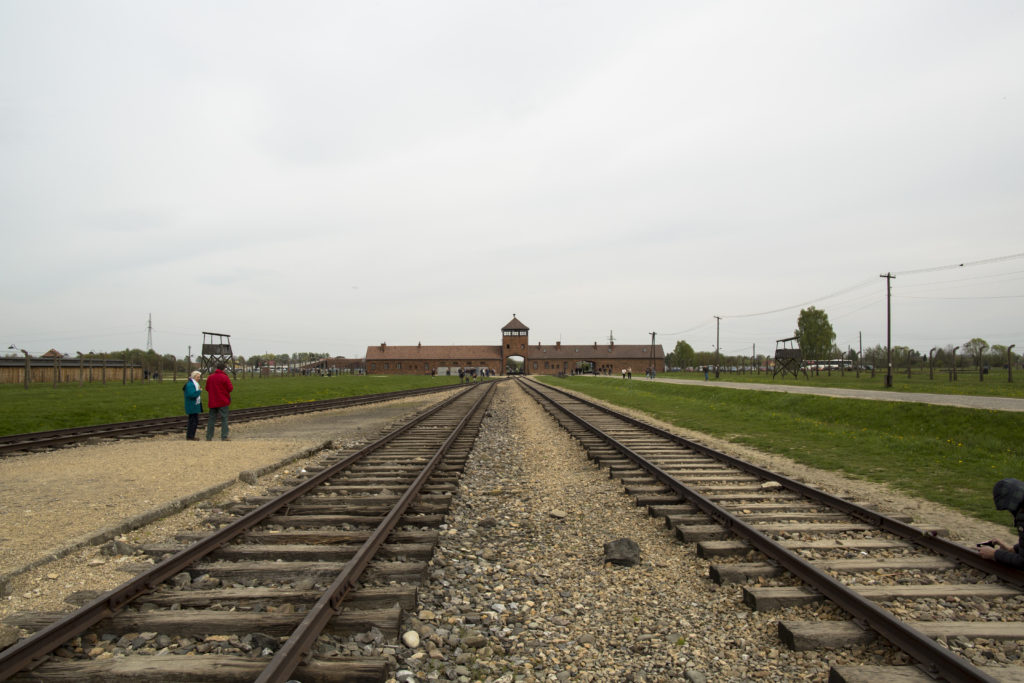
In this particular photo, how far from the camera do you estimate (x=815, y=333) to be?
9744 centimetres

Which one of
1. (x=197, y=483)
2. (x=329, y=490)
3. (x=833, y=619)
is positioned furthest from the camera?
(x=197, y=483)

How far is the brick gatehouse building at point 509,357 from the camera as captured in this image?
13250 cm

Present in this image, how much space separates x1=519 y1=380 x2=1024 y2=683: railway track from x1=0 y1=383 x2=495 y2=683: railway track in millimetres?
2792

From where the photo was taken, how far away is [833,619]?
407cm

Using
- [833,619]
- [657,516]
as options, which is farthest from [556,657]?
[657,516]

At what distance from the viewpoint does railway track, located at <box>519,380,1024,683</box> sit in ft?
11.7

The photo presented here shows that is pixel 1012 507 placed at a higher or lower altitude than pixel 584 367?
higher

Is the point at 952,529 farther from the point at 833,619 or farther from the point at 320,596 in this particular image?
the point at 320,596

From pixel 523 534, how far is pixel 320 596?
106 inches

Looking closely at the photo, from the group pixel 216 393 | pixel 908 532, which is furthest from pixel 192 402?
pixel 908 532

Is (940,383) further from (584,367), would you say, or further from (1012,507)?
(584,367)

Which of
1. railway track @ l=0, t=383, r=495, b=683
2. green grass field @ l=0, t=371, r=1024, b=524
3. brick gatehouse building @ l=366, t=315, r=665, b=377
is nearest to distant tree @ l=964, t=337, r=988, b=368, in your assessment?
green grass field @ l=0, t=371, r=1024, b=524

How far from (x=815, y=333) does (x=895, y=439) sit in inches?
3696

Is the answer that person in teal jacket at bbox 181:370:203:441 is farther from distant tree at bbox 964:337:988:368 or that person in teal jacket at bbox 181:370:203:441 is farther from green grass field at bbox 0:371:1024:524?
distant tree at bbox 964:337:988:368
